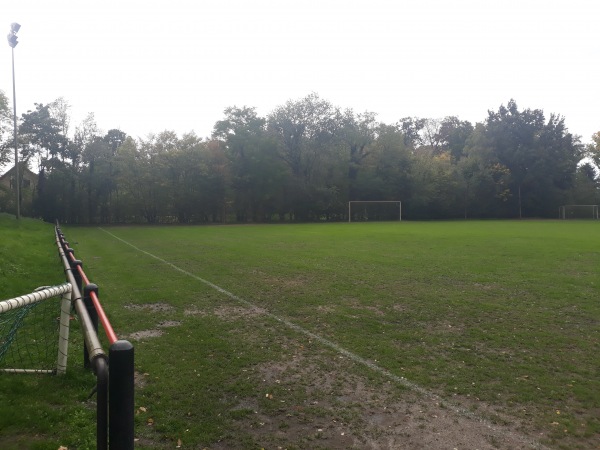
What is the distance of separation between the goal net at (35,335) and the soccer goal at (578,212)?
7159cm

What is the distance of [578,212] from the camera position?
65.0 metres

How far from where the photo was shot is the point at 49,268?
40.6ft

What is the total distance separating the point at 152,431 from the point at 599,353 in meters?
5.67

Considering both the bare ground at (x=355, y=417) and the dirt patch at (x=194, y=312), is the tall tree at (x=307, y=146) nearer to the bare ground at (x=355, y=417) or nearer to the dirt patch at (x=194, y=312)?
the dirt patch at (x=194, y=312)

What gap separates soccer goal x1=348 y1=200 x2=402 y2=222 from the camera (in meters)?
57.5

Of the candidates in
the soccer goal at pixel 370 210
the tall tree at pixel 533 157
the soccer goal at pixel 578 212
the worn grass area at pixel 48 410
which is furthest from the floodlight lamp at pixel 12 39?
the soccer goal at pixel 578 212

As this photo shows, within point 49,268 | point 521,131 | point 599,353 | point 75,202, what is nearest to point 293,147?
point 75,202

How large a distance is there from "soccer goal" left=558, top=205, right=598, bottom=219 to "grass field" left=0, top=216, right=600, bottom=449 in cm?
6092

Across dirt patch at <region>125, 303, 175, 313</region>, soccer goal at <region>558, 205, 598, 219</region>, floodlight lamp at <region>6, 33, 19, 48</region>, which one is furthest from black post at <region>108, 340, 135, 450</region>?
soccer goal at <region>558, 205, 598, 219</region>

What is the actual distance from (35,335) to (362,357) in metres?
4.60

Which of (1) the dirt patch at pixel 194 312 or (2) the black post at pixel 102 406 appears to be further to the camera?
(1) the dirt patch at pixel 194 312

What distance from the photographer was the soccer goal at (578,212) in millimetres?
64500

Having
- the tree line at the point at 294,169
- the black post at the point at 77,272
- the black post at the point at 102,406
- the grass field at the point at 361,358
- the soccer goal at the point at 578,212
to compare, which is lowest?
the grass field at the point at 361,358

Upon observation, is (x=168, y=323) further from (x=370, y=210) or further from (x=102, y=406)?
(x=370, y=210)
